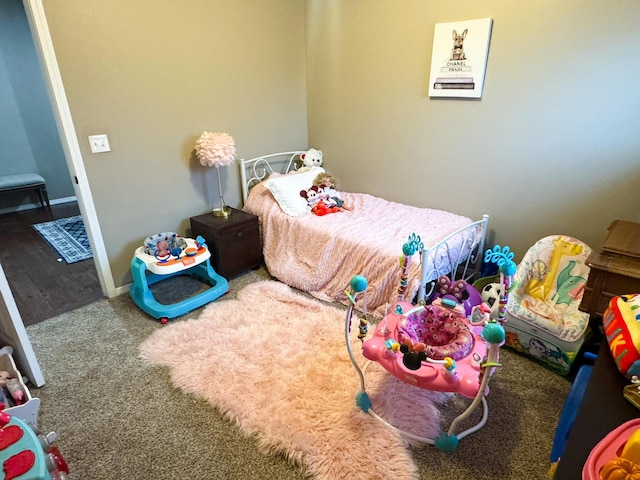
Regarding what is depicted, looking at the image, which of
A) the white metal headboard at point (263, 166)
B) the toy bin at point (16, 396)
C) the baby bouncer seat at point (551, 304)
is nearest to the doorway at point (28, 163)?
the toy bin at point (16, 396)

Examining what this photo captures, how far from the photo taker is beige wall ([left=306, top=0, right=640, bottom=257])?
2.19 m

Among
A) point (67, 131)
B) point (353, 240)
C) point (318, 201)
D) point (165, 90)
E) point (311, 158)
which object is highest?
point (165, 90)

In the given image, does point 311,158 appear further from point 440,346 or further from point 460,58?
point 440,346

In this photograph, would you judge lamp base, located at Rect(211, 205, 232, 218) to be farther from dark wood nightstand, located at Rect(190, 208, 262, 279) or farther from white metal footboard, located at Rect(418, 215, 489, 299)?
white metal footboard, located at Rect(418, 215, 489, 299)

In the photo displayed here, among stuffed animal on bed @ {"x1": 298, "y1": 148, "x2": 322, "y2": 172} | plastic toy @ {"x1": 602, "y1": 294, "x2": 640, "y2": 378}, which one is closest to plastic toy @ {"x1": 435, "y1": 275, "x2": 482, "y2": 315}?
plastic toy @ {"x1": 602, "y1": 294, "x2": 640, "y2": 378}

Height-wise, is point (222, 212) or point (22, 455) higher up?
point (222, 212)

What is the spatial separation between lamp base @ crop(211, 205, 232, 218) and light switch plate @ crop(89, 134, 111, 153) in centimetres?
89

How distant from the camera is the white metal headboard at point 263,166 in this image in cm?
343

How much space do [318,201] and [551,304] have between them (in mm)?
1808

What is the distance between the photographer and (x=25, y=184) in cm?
448

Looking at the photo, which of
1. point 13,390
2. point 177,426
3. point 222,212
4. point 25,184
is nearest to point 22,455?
point 177,426

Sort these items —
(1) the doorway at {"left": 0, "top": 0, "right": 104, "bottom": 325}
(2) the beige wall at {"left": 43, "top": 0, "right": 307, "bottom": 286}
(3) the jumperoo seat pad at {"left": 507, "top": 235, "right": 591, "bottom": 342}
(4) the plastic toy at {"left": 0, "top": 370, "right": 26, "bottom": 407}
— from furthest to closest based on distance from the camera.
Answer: (1) the doorway at {"left": 0, "top": 0, "right": 104, "bottom": 325} → (2) the beige wall at {"left": 43, "top": 0, "right": 307, "bottom": 286} → (3) the jumperoo seat pad at {"left": 507, "top": 235, "right": 591, "bottom": 342} → (4) the plastic toy at {"left": 0, "top": 370, "right": 26, "bottom": 407}

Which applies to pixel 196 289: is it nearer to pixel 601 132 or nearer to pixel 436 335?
pixel 436 335

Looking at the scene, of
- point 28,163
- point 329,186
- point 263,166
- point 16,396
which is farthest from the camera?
point 28,163
